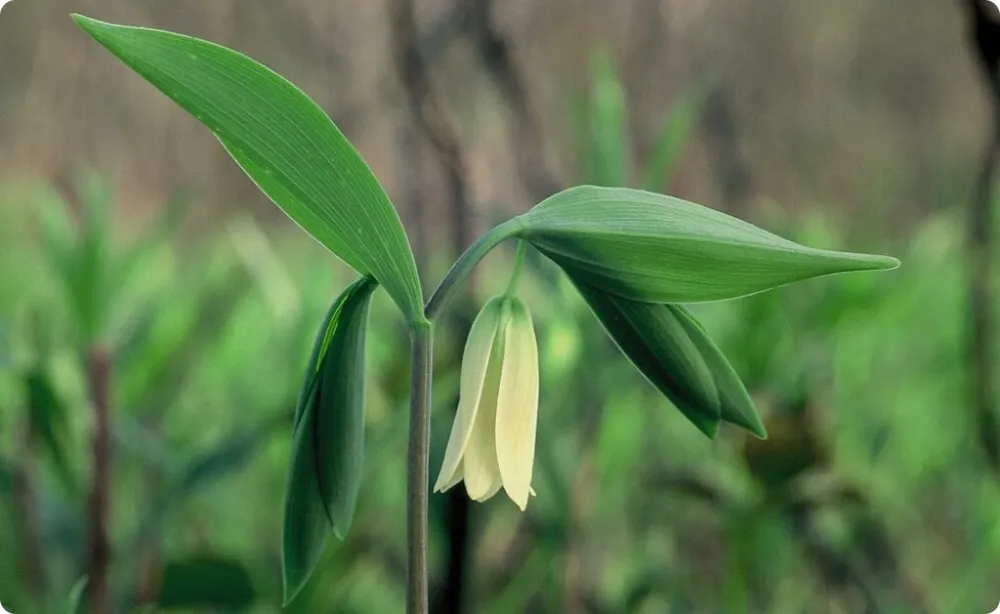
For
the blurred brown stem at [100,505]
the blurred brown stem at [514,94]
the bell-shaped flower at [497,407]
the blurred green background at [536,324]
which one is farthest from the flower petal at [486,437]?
the blurred brown stem at [514,94]

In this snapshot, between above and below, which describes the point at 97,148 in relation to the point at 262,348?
above

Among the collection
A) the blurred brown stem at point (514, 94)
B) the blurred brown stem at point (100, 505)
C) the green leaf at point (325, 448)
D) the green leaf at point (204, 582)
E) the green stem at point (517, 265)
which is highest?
the blurred brown stem at point (514, 94)

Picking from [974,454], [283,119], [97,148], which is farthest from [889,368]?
[97,148]

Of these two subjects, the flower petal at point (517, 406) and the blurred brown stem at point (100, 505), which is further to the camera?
the blurred brown stem at point (100, 505)

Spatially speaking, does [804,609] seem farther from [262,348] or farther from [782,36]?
[782,36]

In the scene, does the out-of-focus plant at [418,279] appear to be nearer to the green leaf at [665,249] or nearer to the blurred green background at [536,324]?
the green leaf at [665,249]

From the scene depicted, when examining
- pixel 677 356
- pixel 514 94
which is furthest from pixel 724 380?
pixel 514 94
